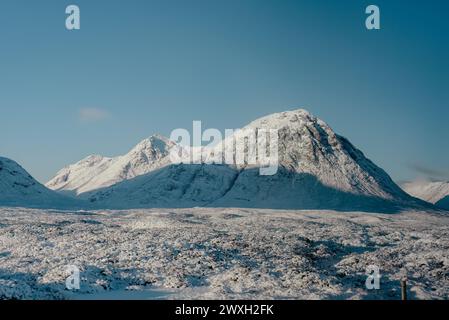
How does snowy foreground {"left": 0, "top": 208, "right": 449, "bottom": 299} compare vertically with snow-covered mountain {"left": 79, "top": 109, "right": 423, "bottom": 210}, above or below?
below

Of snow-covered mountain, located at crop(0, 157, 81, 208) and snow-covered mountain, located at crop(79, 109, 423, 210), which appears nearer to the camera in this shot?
snow-covered mountain, located at crop(0, 157, 81, 208)

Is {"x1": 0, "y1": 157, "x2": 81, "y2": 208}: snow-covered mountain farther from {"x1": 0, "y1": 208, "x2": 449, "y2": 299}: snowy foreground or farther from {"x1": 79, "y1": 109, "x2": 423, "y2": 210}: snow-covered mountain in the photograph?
{"x1": 0, "y1": 208, "x2": 449, "y2": 299}: snowy foreground

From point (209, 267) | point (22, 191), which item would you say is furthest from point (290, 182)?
point (209, 267)

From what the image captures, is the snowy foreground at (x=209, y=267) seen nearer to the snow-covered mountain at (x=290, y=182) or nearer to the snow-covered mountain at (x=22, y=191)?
the snow-covered mountain at (x=22, y=191)

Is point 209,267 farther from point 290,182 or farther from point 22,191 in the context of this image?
point 290,182

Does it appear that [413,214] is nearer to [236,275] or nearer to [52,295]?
[236,275]

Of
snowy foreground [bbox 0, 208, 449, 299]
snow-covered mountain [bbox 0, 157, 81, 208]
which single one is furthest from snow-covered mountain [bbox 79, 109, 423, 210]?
snowy foreground [bbox 0, 208, 449, 299]
